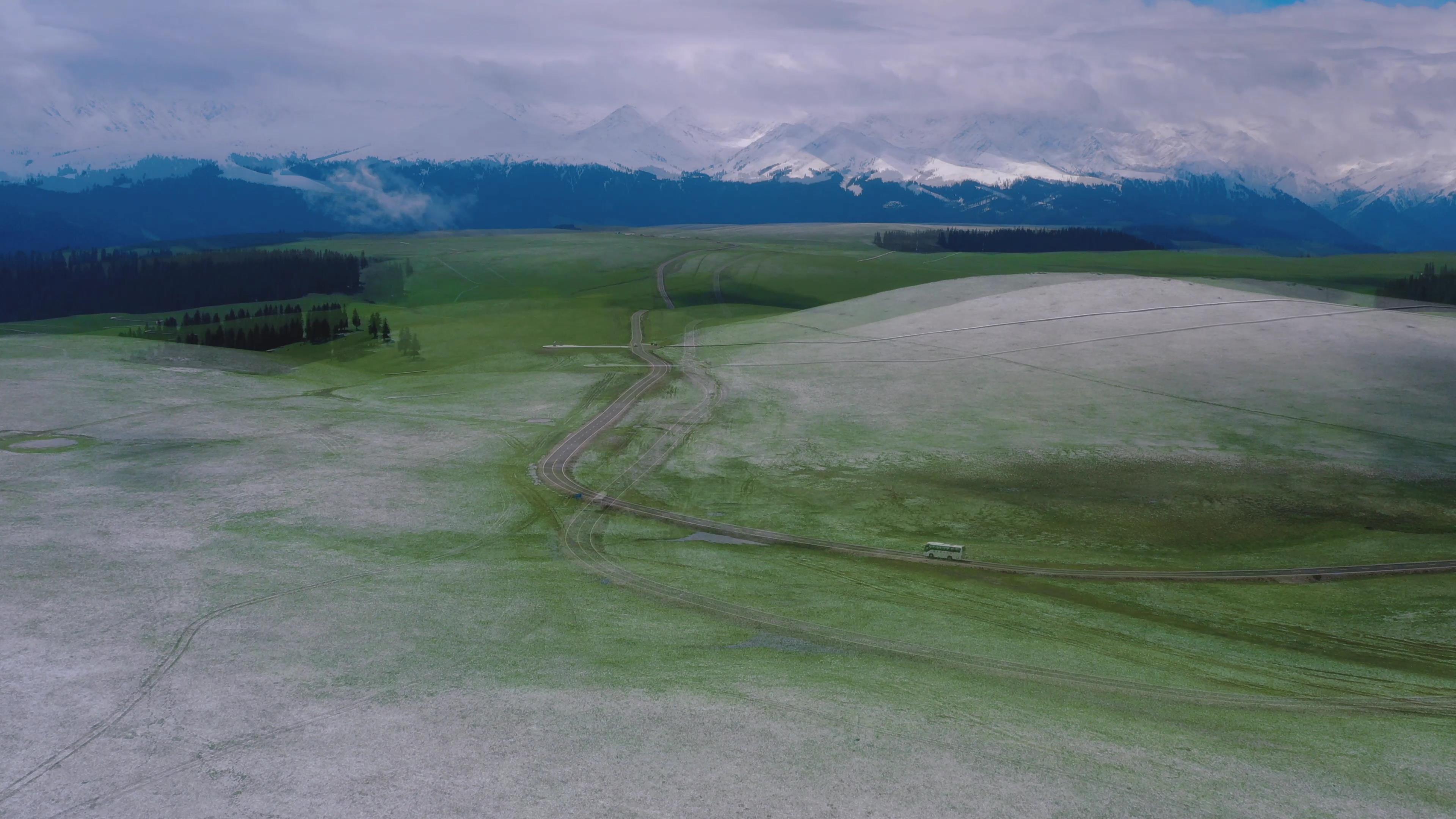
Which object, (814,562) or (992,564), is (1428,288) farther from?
(814,562)

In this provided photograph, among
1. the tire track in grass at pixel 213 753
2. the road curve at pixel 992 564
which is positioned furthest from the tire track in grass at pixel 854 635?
the tire track in grass at pixel 213 753

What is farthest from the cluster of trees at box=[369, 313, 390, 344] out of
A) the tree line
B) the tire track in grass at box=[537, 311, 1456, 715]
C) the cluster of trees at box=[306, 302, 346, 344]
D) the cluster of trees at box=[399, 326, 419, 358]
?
the tire track in grass at box=[537, 311, 1456, 715]

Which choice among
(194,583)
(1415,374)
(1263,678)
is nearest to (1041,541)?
(1263,678)

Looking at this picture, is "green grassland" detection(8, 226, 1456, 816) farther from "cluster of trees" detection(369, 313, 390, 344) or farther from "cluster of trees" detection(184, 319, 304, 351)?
"cluster of trees" detection(369, 313, 390, 344)

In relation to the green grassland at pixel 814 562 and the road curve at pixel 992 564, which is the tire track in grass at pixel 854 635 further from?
the green grassland at pixel 814 562

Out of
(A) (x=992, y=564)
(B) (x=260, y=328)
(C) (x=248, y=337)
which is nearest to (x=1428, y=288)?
(A) (x=992, y=564)
